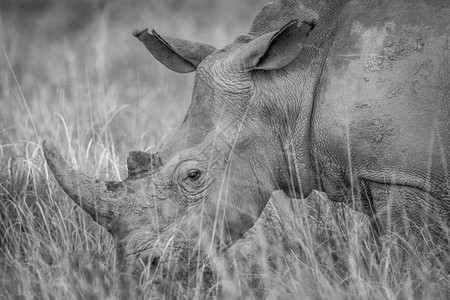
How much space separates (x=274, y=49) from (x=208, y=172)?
0.76 metres

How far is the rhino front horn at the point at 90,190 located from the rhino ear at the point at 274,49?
98cm

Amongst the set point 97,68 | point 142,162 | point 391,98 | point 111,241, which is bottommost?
point 111,241

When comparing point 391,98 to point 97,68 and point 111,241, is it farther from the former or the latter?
point 97,68

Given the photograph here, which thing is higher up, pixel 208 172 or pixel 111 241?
pixel 208 172

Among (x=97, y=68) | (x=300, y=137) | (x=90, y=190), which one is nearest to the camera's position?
(x=90, y=190)

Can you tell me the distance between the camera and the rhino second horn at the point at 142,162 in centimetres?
488

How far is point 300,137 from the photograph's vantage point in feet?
16.3

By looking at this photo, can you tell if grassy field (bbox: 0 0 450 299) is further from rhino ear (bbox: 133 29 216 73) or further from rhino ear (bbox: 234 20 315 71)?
rhino ear (bbox: 234 20 315 71)

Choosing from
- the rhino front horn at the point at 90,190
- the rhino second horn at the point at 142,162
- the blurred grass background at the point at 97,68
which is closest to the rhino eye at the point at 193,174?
the rhino second horn at the point at 142,162

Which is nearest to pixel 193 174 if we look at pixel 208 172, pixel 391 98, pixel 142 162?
pixel 208 172

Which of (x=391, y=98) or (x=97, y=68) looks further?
(x=97, y=68)

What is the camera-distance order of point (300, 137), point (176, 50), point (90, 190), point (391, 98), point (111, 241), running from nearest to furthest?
point (391, 98), point (90, 190), point (300, 137), point (176, 50), point (111, 241)

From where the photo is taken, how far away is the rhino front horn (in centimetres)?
484

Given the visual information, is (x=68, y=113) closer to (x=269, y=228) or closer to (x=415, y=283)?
(x=269, y=228)
